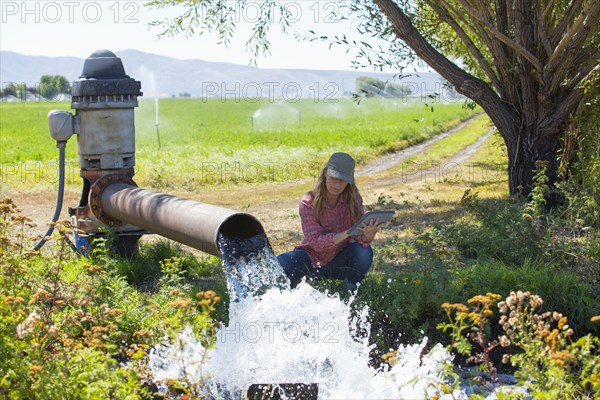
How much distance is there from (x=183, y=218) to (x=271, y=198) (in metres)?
8.65

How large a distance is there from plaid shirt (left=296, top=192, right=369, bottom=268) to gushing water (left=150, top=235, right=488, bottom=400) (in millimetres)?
387

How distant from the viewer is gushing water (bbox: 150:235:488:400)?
175 inches

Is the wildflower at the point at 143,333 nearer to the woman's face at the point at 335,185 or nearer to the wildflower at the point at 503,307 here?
the woman's face at the point at 335,185

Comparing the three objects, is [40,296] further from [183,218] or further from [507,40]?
[507,40]

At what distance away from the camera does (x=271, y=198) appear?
46.5ft

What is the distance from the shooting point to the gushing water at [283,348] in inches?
175

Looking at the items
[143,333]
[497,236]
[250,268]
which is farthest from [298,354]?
[497,236]

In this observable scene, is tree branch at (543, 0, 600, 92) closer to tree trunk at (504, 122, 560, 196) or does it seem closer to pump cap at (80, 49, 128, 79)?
tree trunk at (504, 122, 560, 196)

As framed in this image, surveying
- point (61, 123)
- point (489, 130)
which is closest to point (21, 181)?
point (61, 123)

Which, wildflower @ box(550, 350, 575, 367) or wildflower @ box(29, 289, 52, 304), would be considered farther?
wildflower @ box(29, 289, 52, 304)

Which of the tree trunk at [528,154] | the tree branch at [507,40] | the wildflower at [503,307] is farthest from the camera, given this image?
the tree trunk at [528,154]

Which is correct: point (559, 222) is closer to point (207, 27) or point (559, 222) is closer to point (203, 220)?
point (203, 220)

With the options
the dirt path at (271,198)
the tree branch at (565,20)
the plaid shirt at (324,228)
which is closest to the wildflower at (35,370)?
the plaid shirt at (324,228)

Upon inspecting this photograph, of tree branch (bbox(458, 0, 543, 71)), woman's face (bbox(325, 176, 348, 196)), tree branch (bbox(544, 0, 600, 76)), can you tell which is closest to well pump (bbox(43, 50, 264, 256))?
woman's face (bbox(325, 176, 348, 196))
